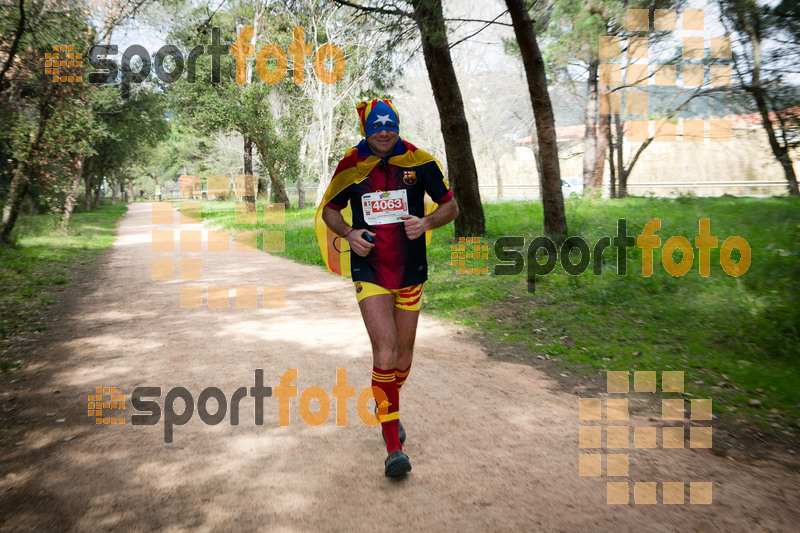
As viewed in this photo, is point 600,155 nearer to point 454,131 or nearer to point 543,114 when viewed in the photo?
point 454,131

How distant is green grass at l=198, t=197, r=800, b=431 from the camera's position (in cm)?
544

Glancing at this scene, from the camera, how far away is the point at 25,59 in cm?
1359

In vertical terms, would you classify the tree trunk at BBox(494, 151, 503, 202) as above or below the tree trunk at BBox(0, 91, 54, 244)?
above

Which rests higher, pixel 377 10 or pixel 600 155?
pixel 377 10

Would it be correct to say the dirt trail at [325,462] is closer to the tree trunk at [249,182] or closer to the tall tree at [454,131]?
the tall tree at [454,131]

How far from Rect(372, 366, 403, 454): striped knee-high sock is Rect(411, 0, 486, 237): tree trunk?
9318mm

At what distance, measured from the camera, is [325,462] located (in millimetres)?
3770

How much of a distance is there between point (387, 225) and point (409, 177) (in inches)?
15.2

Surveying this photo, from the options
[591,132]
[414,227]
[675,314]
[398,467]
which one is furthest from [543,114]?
[591,132]
